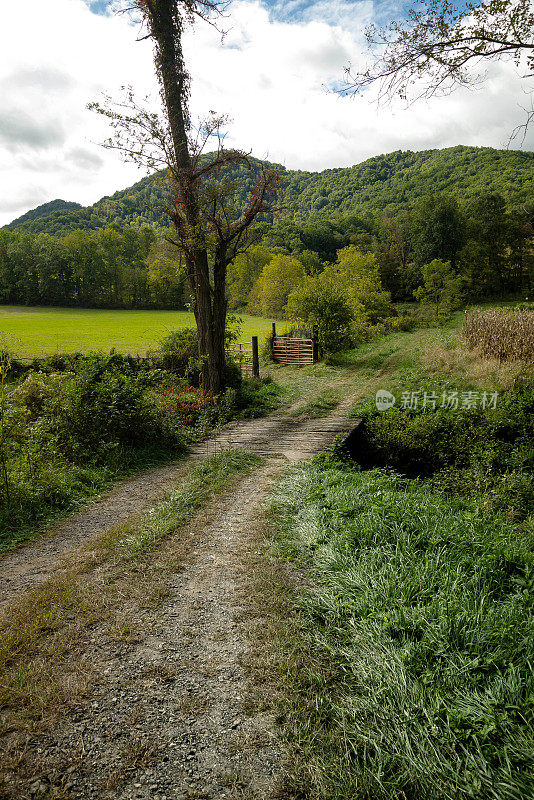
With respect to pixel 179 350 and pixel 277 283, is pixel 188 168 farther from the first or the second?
pixel 277 283

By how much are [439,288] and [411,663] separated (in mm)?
34524

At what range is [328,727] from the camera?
192 centimetres

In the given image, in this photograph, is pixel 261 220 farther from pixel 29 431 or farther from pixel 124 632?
pixel 124 632

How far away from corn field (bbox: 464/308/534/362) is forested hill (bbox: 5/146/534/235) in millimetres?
4678

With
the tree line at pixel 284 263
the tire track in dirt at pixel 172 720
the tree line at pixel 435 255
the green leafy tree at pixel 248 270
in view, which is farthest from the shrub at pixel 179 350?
the green leafy tree at pixel 248 270

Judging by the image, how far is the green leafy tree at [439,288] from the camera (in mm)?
30859

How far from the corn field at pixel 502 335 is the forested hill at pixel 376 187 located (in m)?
4.68

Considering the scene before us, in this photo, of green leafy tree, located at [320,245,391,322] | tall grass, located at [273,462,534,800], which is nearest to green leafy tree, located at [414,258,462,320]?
green leafy tree, located at [320,245,391,322]

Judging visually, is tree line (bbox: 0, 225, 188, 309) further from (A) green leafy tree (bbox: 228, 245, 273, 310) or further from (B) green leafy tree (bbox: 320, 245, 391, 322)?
(B) green leafy tree (bbox: 320, 245, 391, 322)

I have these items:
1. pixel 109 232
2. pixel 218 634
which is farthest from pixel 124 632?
pixel 109 232

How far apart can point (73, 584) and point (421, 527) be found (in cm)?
301

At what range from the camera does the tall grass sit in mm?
1626

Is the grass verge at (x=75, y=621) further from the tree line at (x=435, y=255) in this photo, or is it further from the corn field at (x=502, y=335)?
the tree line at (x=435, y=255)

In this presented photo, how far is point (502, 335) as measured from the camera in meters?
11.8
